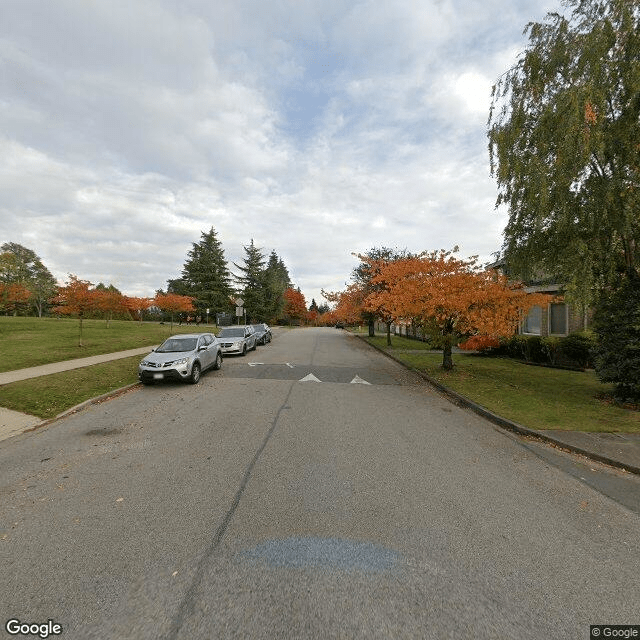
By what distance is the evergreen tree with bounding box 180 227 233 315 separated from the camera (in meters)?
49.3

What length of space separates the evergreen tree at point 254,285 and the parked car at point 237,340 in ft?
102

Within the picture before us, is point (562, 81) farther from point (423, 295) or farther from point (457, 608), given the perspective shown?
point (457, 608)

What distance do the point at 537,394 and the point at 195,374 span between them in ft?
32.4

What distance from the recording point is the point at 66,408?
7.93 metres

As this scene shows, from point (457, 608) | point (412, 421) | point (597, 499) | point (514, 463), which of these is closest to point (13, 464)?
point (457, 608)

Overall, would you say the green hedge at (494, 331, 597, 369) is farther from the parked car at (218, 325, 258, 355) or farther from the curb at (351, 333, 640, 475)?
the parked car at (218, 325, 258, 355)

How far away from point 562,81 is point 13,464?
1327 centimetres

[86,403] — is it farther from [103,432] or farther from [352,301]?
[352,301]

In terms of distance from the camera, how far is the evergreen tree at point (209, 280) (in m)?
49.3

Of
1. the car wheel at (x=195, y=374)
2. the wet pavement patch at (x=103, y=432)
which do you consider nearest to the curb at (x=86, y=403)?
the wet pavement patch at (x=103, y=432)

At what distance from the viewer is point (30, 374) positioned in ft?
35.9
